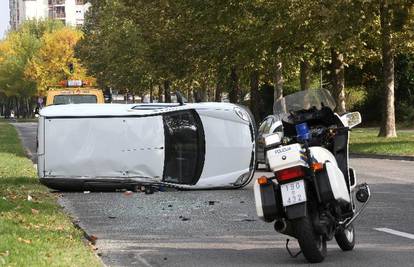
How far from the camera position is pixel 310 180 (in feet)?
25.4

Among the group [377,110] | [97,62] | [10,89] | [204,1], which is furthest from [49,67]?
[204,1]

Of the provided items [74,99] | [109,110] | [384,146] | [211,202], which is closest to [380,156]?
[384,146]

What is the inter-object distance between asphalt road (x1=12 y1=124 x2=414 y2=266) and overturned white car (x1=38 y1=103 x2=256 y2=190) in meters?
0.37

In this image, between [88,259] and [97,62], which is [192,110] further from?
[97,62]

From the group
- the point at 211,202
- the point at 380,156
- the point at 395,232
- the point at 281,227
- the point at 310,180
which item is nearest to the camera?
the point at 310,180

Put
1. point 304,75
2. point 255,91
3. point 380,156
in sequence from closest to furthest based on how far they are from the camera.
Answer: point 380,156 < point 304,75 < point 255,91

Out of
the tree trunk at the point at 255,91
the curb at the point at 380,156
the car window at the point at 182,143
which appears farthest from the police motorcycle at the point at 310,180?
the tree trunk at the point at 255,91

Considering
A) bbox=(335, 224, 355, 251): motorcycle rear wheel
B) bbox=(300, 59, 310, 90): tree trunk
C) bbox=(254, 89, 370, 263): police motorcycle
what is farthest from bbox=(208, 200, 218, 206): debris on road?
bbox=(300, 59, 310, 90): tree trunk

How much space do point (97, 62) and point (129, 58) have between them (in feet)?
44.1

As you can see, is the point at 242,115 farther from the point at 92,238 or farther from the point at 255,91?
the point at 255,91

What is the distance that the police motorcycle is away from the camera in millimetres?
7621

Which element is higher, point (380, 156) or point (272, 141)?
point (272, 141)

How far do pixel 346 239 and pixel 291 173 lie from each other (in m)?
1.33

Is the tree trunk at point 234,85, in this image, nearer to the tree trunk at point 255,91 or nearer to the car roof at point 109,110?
the tree trunk at point 255,91
